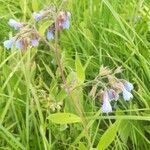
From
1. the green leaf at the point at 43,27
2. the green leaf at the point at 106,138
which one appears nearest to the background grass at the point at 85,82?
the green leaf at the point at 106,138

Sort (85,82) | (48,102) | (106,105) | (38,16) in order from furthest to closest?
1. (85,82)
2. (48,102)
3. (38,16)
4. (106,105)

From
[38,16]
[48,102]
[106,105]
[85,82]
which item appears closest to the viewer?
[106,105]

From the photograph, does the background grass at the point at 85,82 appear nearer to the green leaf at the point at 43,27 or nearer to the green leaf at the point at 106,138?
the green leaf at the point at 106,138

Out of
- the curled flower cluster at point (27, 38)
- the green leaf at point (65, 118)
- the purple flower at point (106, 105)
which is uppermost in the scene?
the curled flower cluster at point (27, 38)

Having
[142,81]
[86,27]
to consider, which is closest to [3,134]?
[142,81]

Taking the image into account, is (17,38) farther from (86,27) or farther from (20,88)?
(86,27)

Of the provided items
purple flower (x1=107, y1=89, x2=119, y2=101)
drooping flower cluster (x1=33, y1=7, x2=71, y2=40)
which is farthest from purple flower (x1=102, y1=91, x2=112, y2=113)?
drooping flower cluster (x1=33, y1=7, x2=71, y2=40)

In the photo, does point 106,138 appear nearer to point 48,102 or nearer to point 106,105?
point 106,105

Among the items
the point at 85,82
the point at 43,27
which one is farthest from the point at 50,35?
the point at 85,82
